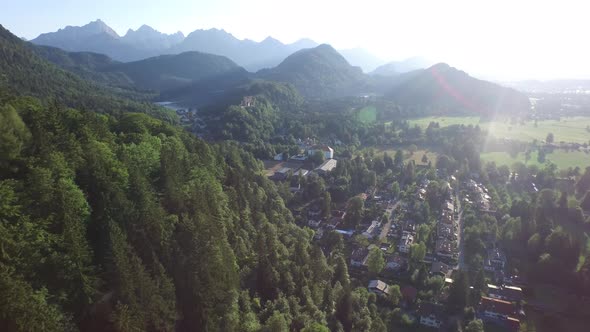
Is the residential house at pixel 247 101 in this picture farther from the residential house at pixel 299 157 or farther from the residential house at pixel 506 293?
the residential house at pixel 506 293

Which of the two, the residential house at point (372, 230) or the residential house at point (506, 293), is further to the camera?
the residential house at point (372, 230)

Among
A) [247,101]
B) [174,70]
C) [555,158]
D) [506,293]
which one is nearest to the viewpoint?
[506,293]

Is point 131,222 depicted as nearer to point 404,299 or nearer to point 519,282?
point 404,299

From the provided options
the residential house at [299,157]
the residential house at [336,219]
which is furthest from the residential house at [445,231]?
the residential house at [299,157]

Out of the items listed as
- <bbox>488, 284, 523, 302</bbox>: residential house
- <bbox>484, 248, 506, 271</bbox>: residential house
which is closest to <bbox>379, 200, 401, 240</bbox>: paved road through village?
<bbox>484, 248, 506, 271</bbox>: residential house

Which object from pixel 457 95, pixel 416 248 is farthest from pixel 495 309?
pixel 457 95

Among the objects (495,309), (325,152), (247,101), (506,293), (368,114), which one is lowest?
(506,293)

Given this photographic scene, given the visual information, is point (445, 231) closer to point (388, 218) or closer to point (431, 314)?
point (388, 218)
